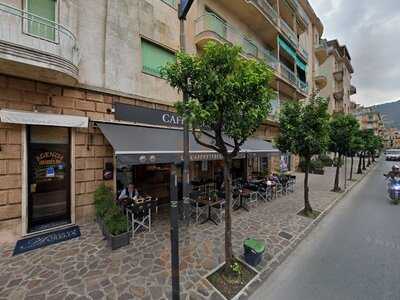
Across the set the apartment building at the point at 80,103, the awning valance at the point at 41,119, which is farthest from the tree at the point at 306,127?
the awning valance at the point at 41,119

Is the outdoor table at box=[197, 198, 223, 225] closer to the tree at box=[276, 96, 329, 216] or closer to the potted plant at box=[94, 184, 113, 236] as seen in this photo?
the potted plant at box=[94, 184, 113, 236]

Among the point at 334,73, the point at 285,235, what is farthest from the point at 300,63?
the point at 334,73

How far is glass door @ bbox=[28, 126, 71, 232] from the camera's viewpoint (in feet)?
21.4

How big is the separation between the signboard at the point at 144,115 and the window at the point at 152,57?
6.09 feet

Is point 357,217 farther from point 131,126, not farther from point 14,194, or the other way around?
point 14,194

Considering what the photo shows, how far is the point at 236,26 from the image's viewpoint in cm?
1442

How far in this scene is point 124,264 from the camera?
4895 millimetres

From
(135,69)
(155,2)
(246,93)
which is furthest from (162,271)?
(155,2)

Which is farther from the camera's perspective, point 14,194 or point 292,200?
point 292,200

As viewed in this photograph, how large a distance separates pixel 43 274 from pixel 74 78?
17.8 feet

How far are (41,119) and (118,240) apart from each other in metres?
4.35

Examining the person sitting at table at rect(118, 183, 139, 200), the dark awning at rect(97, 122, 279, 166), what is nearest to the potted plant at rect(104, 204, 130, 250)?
the person sitting at table at rect(118, 183, 139, 200)

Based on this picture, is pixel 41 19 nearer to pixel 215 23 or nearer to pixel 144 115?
pixel 144 115

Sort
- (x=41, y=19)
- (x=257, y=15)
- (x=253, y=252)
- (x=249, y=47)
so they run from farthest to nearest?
(x=249, y=47)
(x=257, y=15)
(x=41, y=19)
(x=253, y=252)
